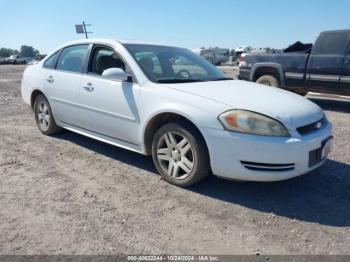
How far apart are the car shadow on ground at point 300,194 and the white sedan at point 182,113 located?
29 centimetres

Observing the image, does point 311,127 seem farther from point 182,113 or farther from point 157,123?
point 157,123

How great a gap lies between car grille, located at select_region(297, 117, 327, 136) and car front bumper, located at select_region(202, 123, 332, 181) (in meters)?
0.05

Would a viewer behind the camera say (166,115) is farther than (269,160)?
Yes

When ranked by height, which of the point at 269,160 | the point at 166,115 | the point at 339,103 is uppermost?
the point at 166,115

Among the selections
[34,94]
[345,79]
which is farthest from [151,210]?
[345,79]

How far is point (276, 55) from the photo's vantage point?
9.45 meters

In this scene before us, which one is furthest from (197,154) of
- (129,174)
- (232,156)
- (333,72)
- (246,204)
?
(333,72)

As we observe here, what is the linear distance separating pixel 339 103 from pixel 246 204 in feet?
24.1

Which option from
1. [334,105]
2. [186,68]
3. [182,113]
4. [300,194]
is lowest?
[334,105]

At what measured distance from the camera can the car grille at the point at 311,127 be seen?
11.8ft

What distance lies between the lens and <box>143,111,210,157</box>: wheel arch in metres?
3.84

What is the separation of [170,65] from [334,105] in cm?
636

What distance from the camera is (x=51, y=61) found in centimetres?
573

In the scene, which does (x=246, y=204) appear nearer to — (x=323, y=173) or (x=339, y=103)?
(x=323, y=173)
